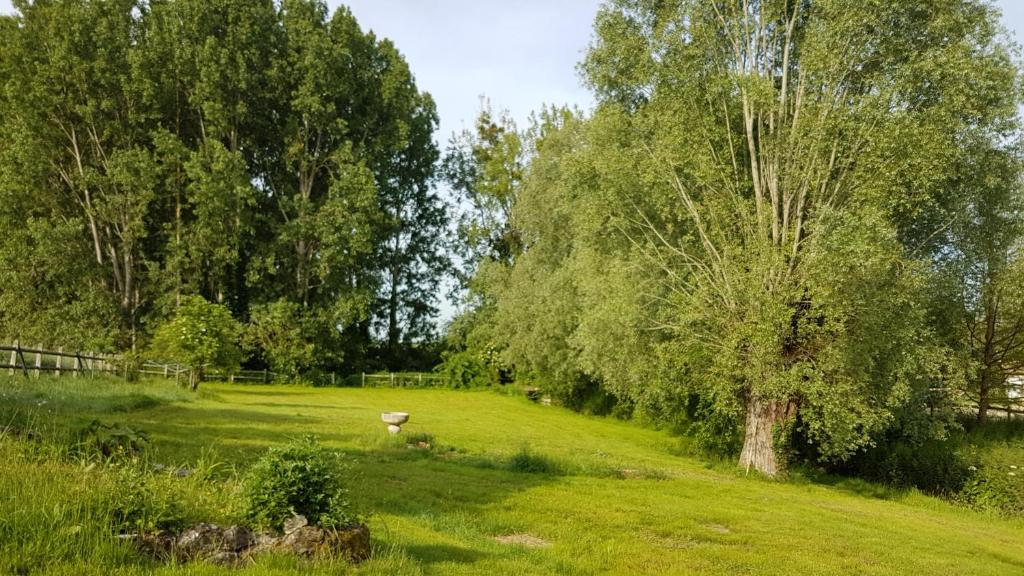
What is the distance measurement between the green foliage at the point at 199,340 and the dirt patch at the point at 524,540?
69.9ft

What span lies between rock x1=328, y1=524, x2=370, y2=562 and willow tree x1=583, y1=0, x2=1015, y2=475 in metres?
14.9

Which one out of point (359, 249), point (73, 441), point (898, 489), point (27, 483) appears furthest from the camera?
point (359, 249)

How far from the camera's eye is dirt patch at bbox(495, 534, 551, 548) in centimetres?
967

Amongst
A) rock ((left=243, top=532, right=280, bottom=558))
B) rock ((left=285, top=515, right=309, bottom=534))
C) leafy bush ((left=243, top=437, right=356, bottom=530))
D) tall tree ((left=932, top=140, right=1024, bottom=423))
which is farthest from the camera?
tall tree ((left=932, top=140, right=1024, bottom=423))

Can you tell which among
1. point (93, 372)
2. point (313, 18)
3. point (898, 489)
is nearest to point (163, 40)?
point (313, 18)

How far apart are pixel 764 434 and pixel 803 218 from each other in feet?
23.4

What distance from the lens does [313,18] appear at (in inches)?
1825

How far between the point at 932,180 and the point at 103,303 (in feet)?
139

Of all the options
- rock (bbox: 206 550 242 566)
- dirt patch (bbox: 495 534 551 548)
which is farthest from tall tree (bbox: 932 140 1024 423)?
rock (bbox: 206 550 242 566)

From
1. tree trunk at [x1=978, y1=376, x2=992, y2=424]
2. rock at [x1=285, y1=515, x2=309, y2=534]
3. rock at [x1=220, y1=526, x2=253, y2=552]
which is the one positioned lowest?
rock at [x1=220, y1=526, x2=253, y2=552]

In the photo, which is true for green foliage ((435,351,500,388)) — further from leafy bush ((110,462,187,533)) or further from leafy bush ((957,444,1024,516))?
leafy bush ((110,462,187,533))

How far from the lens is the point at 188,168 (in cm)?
4072

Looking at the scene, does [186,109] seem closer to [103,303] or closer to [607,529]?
[103,303]

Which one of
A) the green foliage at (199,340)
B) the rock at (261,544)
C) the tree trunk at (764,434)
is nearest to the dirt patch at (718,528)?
the rock at (261,544)
